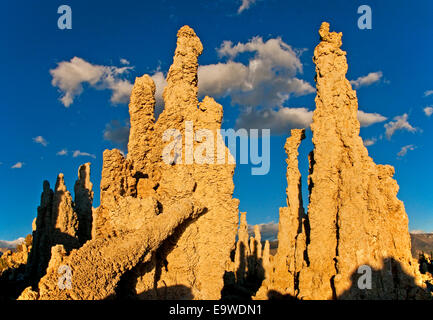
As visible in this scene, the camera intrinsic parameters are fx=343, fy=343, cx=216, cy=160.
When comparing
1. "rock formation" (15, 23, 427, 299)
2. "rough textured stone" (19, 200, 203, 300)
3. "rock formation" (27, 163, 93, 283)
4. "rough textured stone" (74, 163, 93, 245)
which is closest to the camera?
"rough textured stone" (19, 200, 203, 300)

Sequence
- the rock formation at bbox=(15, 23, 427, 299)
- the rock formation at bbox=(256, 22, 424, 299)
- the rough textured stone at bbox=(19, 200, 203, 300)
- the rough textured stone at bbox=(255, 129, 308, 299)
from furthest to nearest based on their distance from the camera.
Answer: the rough textured stone at bbox=(255, 129, 308, 299) < the rock formation at bbox=(256, 22, 424, 299) < the rock formation at bbox=(15, 23, 427, 299) < the rough textured stone at bbox=(19, 200, 203, 300)

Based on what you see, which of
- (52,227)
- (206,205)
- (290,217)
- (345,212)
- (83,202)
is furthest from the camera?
(83,202)

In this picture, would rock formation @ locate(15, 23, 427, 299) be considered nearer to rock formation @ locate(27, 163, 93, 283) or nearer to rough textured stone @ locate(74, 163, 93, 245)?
rock formation @ locate(27, 163, 93, 283)

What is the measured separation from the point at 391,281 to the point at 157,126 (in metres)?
8.97

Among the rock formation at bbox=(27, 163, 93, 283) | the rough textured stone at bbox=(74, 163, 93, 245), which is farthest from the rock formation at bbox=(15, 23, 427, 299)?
the rough textured stone at bbox=(74, 163, 93, 245)

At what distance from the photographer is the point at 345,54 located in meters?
14.2

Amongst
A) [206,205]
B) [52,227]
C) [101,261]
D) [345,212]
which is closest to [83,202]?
[52,227]

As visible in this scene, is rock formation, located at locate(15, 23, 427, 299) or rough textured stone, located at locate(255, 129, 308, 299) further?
rough textured stone, located at locate(255, 129, 308, 299)

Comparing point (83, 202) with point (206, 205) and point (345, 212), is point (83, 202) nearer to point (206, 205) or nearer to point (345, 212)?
point (206, 205)

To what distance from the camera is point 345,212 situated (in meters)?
11.9

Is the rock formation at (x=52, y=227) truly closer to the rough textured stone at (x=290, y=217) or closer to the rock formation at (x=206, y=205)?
the rock formation at (x=206, y=205)

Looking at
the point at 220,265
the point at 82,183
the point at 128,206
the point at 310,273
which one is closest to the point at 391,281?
the point at 310,273

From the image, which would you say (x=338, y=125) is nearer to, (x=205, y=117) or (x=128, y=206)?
(x=205, y=117)

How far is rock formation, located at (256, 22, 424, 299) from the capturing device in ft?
37.1
